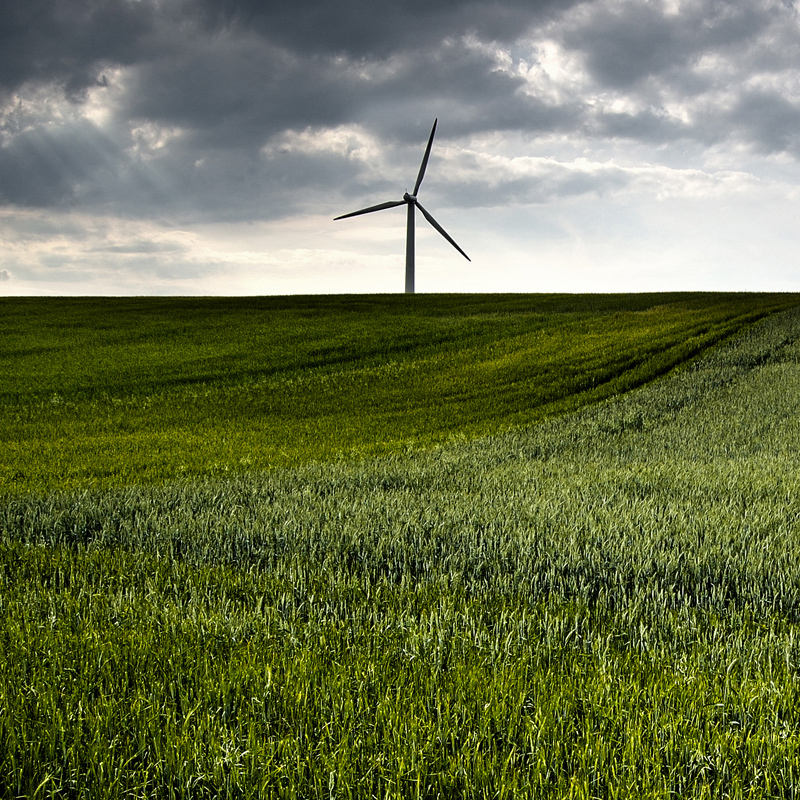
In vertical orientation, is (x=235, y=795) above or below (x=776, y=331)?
below

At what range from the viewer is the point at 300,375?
31.3m

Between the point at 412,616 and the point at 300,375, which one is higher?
the point at 300,375

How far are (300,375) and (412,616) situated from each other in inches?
1029

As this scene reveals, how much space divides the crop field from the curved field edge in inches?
19.3

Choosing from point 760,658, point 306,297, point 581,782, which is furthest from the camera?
point 306,297

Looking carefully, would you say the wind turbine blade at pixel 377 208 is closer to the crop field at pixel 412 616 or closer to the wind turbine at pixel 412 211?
the wind turbine at pixel 412 211

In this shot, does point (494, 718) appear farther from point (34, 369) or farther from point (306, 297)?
point (306, 297)

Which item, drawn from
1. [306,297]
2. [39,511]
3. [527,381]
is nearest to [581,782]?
[39,511]

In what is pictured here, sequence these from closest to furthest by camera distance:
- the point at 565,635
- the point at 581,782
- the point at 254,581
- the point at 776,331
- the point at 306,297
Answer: the point at 581,782
the point at 565,635
the point at 254,581
the point at 776,331
the point at 306,297

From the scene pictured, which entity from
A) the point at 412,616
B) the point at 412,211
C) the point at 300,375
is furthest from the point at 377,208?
the point at 412,616

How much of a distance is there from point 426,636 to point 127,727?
2027 mm

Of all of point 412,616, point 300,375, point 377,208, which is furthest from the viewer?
point 377,208

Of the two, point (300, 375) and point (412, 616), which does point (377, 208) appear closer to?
point (300, 375)

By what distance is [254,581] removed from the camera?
Result: 22.4ft
